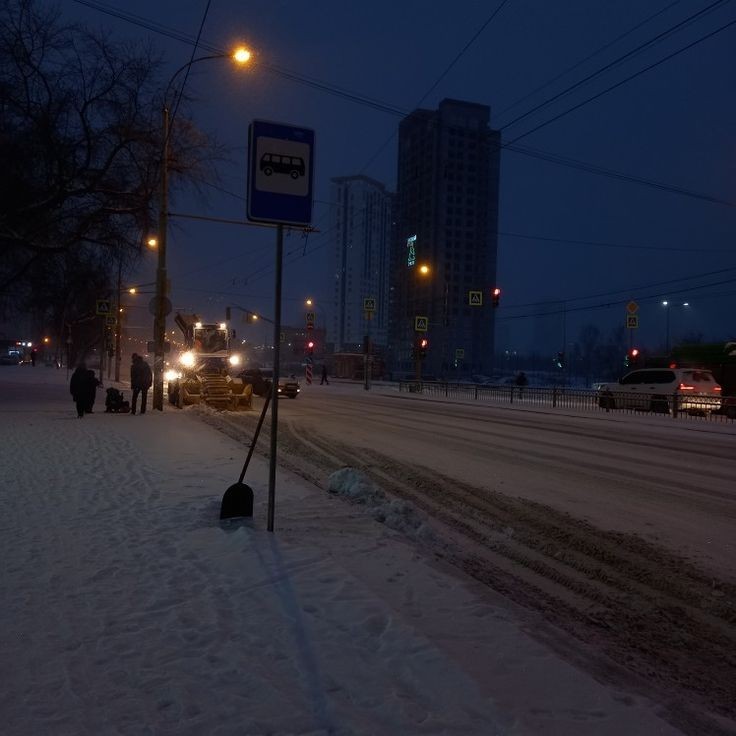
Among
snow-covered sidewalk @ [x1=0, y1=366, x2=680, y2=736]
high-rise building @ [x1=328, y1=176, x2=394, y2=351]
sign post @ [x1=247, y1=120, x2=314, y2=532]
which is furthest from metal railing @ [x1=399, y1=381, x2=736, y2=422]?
high-rise building @ [x1=328, y1=176, x2=394, y2=351]

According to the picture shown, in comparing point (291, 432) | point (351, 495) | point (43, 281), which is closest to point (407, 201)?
point (43, 281)

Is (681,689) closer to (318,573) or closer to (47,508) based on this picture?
(318,573)

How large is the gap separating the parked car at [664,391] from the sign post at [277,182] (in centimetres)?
2241

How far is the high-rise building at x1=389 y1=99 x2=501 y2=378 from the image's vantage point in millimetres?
73688

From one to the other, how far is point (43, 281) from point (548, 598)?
26183 mm


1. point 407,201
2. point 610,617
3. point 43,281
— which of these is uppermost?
point 407,201

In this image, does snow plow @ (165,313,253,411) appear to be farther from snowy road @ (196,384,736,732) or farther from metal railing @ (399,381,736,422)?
metal railing @ (399,381,736,422)

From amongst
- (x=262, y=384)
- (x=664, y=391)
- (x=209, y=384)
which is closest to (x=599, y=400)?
(x=664, y=391)

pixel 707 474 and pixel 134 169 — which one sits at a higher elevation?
pixel 134 169

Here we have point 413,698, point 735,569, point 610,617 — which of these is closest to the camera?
point 413,698

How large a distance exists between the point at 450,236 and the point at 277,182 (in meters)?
90.4

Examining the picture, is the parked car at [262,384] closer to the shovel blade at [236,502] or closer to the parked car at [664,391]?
the parked car at [664,391]

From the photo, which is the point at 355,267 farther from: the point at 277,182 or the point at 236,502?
the point at 277,182

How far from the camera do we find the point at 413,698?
10.4 ft
